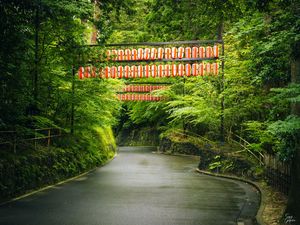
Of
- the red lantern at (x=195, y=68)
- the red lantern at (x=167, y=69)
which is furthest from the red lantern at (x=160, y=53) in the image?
the red lantern at (x=195, y=68)

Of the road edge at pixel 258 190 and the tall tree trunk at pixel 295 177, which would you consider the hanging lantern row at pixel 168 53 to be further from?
the tall tree trunk at pixel 295 177

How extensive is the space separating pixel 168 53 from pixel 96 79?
494 cm

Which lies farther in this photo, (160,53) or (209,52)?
(160,53)

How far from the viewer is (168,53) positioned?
74.6 feet

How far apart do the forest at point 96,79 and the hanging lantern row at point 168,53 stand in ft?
4.67

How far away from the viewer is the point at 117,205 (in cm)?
1098

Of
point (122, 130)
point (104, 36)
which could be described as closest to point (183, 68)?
point (104, 36)

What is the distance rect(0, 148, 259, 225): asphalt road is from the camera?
9.15 meters

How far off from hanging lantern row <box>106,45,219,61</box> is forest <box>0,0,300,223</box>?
142 centimetres

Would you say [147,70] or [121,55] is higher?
[121,55]

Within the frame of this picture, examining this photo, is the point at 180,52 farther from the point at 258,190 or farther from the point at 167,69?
the point at 258,190

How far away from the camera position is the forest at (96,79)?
9.38 meters

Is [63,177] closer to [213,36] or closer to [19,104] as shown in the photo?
[19,104]

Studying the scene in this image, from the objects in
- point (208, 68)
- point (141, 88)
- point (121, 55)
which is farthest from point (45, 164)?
point (141, 88)
